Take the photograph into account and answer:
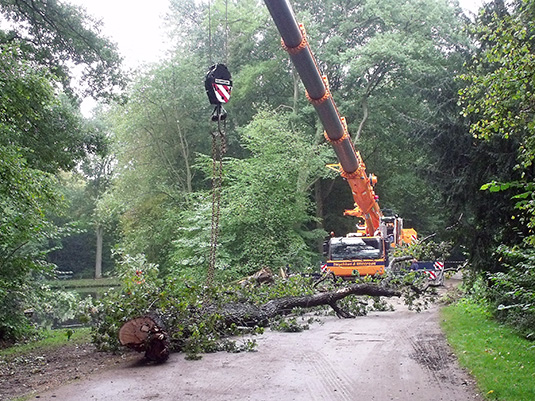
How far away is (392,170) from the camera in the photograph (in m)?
32.0

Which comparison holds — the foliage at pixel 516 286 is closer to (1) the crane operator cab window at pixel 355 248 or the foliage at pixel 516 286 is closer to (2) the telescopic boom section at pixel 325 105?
(2) the telescopic boom section at pixel 325 105

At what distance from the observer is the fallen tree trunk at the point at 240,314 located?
7223 mm

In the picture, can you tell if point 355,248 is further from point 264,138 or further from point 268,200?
point 264,138


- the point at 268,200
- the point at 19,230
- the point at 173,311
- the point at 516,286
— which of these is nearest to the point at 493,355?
the point at 516,286

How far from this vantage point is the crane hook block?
707 centimetres

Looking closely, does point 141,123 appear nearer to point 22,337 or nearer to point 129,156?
point 129,156

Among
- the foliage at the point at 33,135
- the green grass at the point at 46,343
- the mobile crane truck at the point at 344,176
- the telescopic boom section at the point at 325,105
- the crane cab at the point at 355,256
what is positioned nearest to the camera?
the foliage at the point at 33,135

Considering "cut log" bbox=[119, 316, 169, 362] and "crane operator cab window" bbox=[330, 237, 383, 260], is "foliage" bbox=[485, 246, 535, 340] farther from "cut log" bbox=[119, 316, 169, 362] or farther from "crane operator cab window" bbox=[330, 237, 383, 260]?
"crane operator cab window" bbox=[330, 237, 383, 260]

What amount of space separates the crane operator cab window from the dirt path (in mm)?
7926

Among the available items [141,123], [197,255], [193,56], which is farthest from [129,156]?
[197,255]

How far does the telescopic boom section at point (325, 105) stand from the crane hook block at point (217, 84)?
2258 millimetres

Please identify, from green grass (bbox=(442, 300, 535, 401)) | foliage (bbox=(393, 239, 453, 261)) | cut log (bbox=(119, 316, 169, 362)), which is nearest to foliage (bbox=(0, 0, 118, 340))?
cut log (bbox=(119, 316, 169, 362))

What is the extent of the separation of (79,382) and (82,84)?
8.58 m

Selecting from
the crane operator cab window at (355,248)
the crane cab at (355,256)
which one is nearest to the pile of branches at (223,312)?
the crane cab at (355,256)
